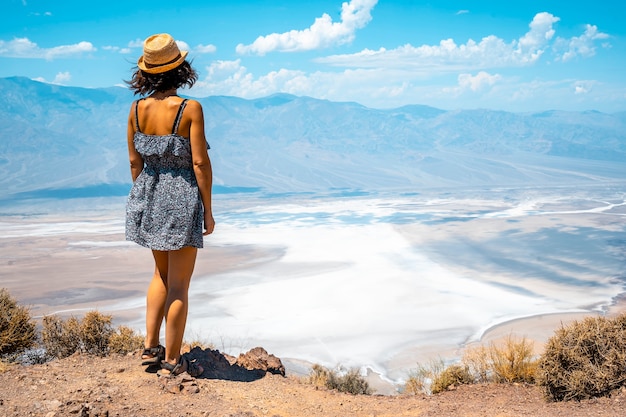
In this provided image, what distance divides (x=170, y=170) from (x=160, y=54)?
59 centimetres

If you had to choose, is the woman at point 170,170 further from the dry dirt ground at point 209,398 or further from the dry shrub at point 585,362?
the dry shrub at point 585,362

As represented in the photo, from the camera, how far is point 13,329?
13.8 ft

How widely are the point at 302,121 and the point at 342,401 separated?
139 meters

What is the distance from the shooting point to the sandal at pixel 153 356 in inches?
135

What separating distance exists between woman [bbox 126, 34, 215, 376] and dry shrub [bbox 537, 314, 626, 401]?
2.04 m

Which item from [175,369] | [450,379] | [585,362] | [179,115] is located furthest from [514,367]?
[179,115]

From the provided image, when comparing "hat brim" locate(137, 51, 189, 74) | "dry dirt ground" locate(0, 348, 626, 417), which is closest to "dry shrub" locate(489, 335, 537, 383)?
"dry dirt ground" locate(0, 348, 626, 417)

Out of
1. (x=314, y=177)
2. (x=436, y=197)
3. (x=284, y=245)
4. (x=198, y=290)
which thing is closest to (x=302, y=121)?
(x=314, y=177)

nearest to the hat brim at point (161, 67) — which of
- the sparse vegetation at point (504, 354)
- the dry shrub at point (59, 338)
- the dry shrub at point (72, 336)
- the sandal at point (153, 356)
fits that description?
the sandal at point (153, 356)

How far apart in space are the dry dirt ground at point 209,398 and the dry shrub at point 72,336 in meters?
0.68

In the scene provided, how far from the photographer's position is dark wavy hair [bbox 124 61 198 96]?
10.5 ft

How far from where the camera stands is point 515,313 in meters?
15.9

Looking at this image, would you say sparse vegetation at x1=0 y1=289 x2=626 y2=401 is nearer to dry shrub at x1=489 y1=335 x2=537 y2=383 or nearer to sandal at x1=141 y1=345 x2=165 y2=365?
dry shrub at x1=489 y1=335 x2=537 y2=383

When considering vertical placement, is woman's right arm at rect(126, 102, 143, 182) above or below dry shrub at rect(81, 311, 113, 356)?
above
